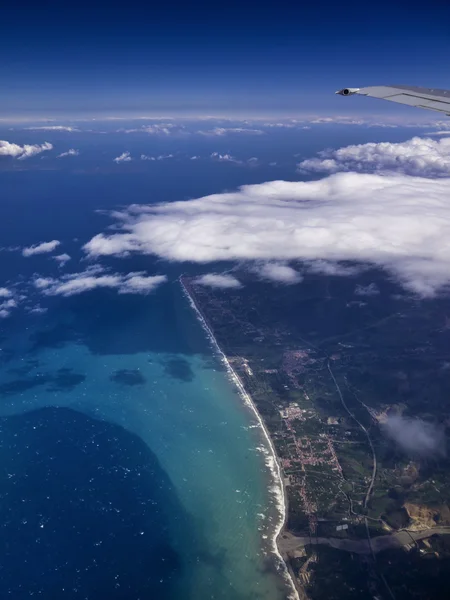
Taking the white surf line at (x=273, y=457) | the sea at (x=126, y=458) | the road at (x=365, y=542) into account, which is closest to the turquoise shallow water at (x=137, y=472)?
the sea at (x=126, y=458)

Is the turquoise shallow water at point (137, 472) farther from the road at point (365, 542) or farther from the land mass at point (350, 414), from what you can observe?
the land mass at point (350, 414)

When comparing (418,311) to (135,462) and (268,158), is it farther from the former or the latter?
(268,158)

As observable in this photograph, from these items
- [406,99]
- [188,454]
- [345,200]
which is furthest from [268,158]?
[406,99]

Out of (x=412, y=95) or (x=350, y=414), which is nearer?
(x=412, y=95)

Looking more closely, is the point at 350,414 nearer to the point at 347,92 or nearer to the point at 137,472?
the point at 137,472

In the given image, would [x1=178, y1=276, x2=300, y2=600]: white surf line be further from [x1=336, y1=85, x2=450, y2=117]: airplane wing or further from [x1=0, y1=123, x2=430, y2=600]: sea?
[x1=336, y1=85, x2=450, y2=117]: airplane wing

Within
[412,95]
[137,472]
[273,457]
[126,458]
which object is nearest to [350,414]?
[273,457]

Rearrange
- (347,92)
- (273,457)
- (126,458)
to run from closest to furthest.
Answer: (347,92), (273,457), (126,458)

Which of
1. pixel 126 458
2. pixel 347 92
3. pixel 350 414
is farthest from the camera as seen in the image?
pixel 350 414
